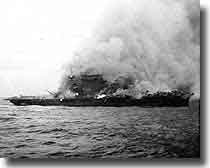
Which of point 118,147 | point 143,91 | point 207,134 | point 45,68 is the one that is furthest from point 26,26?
point 207,134

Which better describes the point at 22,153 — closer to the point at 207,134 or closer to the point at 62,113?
the point at 62,113

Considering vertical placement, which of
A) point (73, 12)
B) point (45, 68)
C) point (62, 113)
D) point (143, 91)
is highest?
point (73, 12)

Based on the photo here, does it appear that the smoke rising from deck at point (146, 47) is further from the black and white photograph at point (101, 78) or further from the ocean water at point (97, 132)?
the ocean water at point (97, 132)

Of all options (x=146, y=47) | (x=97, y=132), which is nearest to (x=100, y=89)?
(x=97, y=132)

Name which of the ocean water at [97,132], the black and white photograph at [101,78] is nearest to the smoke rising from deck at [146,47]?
the black and white photograph at [101,78]

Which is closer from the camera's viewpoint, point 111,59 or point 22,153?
point 22,153

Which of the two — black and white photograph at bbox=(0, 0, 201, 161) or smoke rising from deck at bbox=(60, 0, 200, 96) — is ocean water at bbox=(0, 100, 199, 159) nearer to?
black and white photograph at bbox=(0, 0, 201, 161)
